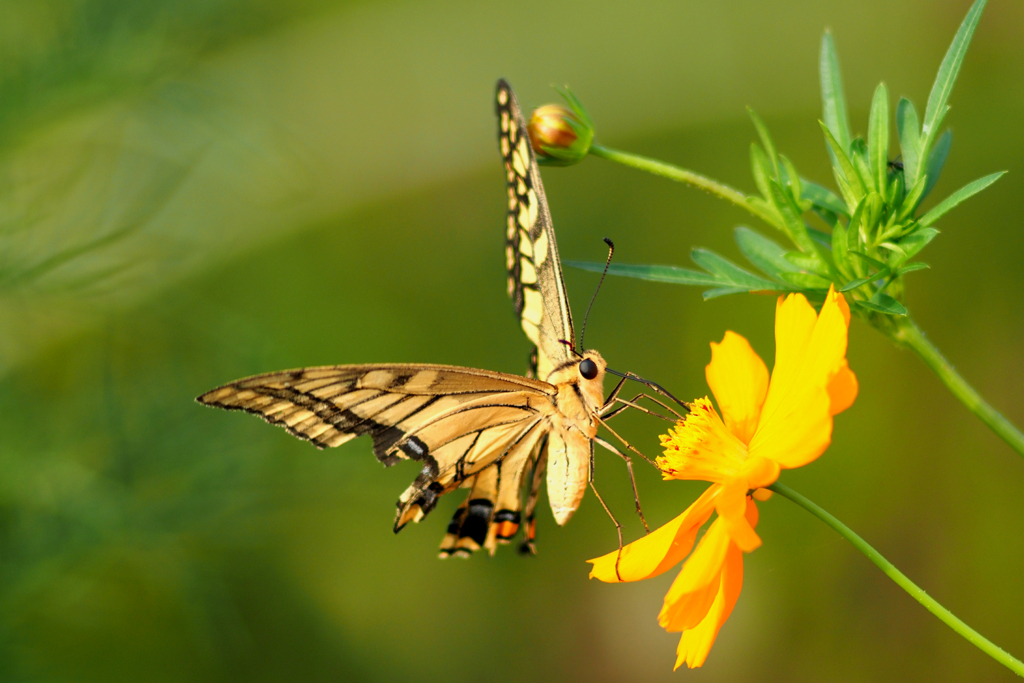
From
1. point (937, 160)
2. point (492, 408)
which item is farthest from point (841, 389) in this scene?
point (492, 408)

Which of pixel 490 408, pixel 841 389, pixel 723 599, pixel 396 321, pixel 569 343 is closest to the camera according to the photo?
pixel 841 389

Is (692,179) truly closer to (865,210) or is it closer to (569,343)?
(865,210)

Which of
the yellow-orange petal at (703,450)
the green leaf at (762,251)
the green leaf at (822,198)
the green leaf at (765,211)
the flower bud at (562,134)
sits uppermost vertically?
the flower bud at (562,134)

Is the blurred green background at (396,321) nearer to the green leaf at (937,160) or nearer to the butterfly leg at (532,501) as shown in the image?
the butterfly leg at (532,501)

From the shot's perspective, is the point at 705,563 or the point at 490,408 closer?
the point at 705,563

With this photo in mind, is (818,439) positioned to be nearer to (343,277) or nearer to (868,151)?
(868,151)

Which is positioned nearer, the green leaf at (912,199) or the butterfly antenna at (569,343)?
the green leaf at (912,199)

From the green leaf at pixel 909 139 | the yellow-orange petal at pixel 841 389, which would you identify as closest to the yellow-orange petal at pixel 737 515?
the yellow-orange petal at pixel 841 389

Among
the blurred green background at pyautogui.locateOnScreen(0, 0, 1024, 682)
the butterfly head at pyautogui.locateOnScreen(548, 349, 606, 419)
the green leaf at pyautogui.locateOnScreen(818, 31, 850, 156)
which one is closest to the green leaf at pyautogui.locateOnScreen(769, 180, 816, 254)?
the green leaf at pyautogui.locateOnScreen(818, 31, 850, 156)

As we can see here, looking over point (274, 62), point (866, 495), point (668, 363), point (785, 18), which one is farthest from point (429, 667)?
point (785, 18)
